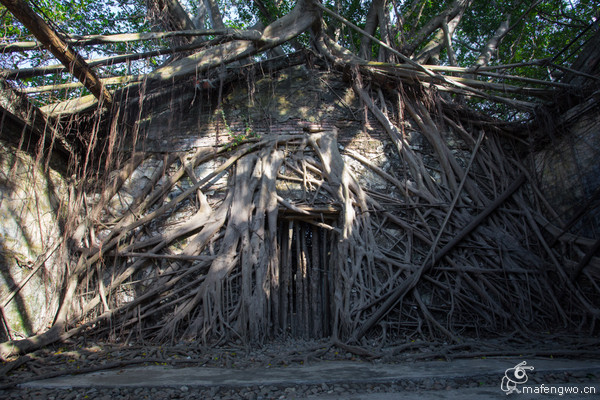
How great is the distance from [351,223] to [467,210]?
1.46 meters

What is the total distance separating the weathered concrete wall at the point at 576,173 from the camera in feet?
12.5

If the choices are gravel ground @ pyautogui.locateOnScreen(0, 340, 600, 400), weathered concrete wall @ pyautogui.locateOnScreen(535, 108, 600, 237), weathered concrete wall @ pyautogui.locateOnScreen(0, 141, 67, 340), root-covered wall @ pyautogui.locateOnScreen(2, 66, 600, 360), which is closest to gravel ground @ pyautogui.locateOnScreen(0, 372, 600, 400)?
gravel ground @ pyautogui.locateOnScreen(0, 340, 600, 400)

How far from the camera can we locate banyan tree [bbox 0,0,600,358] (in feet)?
11.7

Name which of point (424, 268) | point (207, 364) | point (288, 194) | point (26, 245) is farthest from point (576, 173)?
point (26, 245)

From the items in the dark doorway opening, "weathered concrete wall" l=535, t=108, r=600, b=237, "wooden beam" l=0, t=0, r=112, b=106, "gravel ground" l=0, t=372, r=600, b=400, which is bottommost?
"gravel ground" l=0, t=372, r=600, b=400

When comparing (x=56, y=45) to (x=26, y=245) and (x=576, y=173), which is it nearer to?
(x=26, y=245)

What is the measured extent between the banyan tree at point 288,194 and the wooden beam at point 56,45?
2cm

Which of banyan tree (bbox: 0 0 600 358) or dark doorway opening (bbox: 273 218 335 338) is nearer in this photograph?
banyan tree (bbox: 0 0 600 358)

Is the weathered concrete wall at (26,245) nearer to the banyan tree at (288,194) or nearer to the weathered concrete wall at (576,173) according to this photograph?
the banyan tree at (288,194)

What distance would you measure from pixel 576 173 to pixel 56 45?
18.2 ft

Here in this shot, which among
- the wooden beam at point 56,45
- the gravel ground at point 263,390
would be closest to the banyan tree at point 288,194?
the wooden beam at point 56,45

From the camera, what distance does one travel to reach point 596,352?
266cm

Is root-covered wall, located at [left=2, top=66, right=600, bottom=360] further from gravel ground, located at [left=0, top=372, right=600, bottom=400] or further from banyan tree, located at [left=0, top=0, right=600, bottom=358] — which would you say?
gravel ground, located at [left=0, top=372, right=600, bottom=400]

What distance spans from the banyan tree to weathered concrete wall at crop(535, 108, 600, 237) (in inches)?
0.9
